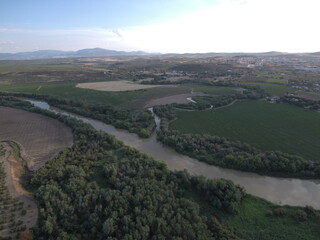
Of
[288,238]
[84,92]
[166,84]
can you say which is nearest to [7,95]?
[84,92]

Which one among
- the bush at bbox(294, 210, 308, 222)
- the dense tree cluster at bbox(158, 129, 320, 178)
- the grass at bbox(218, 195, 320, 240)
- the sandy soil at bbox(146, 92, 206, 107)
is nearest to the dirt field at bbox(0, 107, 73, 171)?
the dense tree cluster at bbox(158, 129, 320, 178)

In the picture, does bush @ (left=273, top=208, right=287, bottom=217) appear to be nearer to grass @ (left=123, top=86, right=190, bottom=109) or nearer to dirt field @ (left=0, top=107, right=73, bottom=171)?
dirt field @ (left=0, top=107, right=73, bottom=171)

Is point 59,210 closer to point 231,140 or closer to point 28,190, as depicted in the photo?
point 28,190

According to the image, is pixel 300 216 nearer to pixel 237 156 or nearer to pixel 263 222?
pixel 263 222

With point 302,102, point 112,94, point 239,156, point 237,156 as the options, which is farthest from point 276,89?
point 112,94

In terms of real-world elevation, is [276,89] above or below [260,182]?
above

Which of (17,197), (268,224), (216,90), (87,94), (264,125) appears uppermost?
(216,90)
